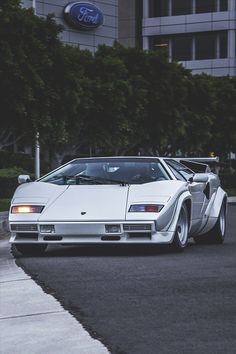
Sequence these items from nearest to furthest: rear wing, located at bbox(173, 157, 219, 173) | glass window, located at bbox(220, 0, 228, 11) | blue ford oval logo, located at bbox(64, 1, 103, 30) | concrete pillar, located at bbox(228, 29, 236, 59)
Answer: rear wing, located at bbox(173, 157, 219, 173) < blue ford oval logo, located at bbox(64, 1, 103, 30) < concrete pillar, located at bbox(228, 29, 236, 59) < glass window, located at bbox(220, 0, 228, 11)

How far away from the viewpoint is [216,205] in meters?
12.6

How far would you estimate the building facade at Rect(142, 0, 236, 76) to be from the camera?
72.2 metres

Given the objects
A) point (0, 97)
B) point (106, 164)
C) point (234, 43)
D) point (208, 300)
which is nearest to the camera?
point (208, 300)

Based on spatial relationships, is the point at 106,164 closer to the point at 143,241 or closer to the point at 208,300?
the point at 143,241

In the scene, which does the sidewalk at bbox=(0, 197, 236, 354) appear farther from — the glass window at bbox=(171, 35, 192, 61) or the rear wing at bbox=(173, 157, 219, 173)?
the glass window at bbox=(171, 35, 192, 61)

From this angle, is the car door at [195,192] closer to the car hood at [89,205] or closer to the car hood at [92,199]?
the car hood at [92,199]

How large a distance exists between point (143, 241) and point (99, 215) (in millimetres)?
627

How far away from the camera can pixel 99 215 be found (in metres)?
10.4

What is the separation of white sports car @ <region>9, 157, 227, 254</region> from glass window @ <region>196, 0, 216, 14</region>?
208ft

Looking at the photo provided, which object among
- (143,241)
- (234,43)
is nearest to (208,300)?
(143,241)

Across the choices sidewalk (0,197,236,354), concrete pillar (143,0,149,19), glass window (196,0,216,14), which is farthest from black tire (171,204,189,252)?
concrete pillar (143,0,149,19)

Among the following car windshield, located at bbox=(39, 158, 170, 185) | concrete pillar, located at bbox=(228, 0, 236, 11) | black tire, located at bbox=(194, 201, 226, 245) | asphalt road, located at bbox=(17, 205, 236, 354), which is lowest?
black tire, located at bbox=(194, 201, 226, 245)

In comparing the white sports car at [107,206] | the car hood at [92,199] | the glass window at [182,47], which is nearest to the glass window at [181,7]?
the glass window at [182,47]

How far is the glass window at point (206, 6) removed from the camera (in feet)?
239
